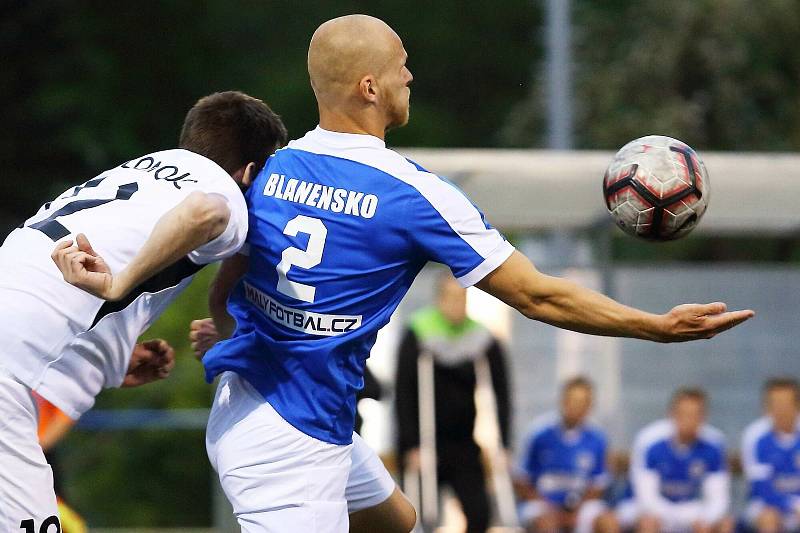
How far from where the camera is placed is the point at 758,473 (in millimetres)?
11258

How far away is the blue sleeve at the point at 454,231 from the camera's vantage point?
474cm

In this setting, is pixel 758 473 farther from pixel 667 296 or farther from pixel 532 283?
pixel 532 283

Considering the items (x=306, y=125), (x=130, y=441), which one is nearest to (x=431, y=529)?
(x=130, y=441)

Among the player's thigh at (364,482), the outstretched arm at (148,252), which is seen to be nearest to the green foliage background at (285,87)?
the player's thigh at (364,482)

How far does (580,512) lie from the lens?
1108cm

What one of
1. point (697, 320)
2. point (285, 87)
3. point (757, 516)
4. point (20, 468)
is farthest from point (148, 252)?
point (285, 87)

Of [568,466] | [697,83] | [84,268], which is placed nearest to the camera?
[84,268]

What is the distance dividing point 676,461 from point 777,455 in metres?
0.76

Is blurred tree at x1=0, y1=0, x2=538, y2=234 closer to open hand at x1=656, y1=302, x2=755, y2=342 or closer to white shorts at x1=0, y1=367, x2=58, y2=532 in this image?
white shorts at x1=0, y1=367, x2=58, y2=532

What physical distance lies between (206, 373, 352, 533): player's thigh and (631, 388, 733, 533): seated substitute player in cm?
654

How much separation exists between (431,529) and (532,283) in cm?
674

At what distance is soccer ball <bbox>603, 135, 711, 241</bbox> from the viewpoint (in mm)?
5168

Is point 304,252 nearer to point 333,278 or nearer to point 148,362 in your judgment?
point 333,278

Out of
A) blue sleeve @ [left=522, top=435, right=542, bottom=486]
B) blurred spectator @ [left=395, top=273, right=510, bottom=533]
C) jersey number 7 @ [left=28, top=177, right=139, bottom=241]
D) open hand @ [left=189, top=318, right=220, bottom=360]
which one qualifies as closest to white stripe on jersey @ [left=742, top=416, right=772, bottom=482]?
blue sleeve @ [left=522, top=435, right=542, bottom=486]
